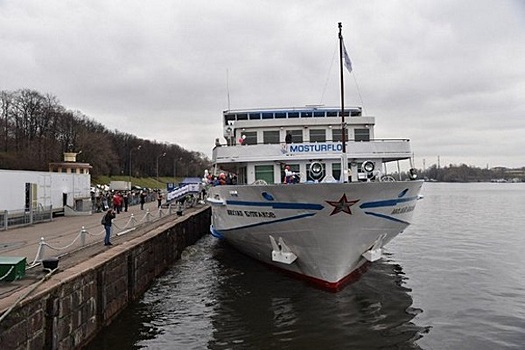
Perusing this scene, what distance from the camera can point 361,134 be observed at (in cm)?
1677

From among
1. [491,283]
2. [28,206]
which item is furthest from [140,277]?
[28,206]

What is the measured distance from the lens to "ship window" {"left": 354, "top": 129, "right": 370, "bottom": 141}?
1669 cm

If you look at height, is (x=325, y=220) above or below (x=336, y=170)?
below

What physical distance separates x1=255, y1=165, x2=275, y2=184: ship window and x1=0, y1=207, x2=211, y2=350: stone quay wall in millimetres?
4314

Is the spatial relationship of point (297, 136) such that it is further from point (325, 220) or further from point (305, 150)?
point (325, 220)

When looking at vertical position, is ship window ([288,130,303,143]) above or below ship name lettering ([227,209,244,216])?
above

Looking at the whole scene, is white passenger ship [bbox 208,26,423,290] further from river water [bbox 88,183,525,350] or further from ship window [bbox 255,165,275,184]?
river water [bbox 88,183,525,350]

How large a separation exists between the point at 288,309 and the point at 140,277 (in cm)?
474

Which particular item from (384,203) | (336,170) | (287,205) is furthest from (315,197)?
(336,170)

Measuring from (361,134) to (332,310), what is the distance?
24.9 ft

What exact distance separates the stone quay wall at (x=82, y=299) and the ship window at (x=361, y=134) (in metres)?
8.33

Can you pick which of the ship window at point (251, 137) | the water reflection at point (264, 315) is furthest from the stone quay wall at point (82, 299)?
the ship window at point (251, 137)

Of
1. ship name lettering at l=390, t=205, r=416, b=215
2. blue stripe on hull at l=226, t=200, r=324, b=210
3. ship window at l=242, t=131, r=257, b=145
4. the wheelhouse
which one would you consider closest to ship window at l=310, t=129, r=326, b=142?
the wheelhouse

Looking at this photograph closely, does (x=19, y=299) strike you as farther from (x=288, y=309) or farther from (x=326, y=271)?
(x=326, y=271)
